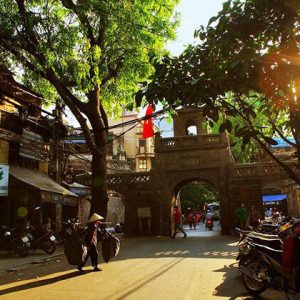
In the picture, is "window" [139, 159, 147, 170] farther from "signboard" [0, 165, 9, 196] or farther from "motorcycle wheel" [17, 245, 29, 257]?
"motorcycle wheel" [17, 245, 29, 257]

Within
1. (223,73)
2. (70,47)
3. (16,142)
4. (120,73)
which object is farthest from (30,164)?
(223,73)

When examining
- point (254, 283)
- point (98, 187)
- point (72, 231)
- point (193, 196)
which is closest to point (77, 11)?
point (98, 187)

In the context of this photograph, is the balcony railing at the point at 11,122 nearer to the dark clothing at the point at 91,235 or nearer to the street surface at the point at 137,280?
the street surface at the point at 137,280

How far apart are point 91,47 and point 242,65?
34.0 ft

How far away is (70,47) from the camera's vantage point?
12.2m

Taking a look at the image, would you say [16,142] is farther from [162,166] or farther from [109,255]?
[162,166]

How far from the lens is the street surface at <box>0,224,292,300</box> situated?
7.49 m

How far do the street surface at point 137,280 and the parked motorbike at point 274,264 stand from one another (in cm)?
35

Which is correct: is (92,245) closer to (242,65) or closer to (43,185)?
(43,185)

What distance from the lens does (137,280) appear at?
8875 mm

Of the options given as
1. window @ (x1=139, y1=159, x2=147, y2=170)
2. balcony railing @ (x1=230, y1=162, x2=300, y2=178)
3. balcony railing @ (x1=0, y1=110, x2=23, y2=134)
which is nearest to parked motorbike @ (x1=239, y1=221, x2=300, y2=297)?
balcony railing @ (x1=0, y1=110, x2=23, y2=134)

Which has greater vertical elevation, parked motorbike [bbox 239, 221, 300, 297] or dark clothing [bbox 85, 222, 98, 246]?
dark clothing [bbox 85, 222, 98, 246]

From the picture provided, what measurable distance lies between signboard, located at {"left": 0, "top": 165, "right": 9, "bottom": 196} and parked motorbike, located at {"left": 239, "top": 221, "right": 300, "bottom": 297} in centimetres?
1027

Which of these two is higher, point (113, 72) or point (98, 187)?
point (113, 72)
